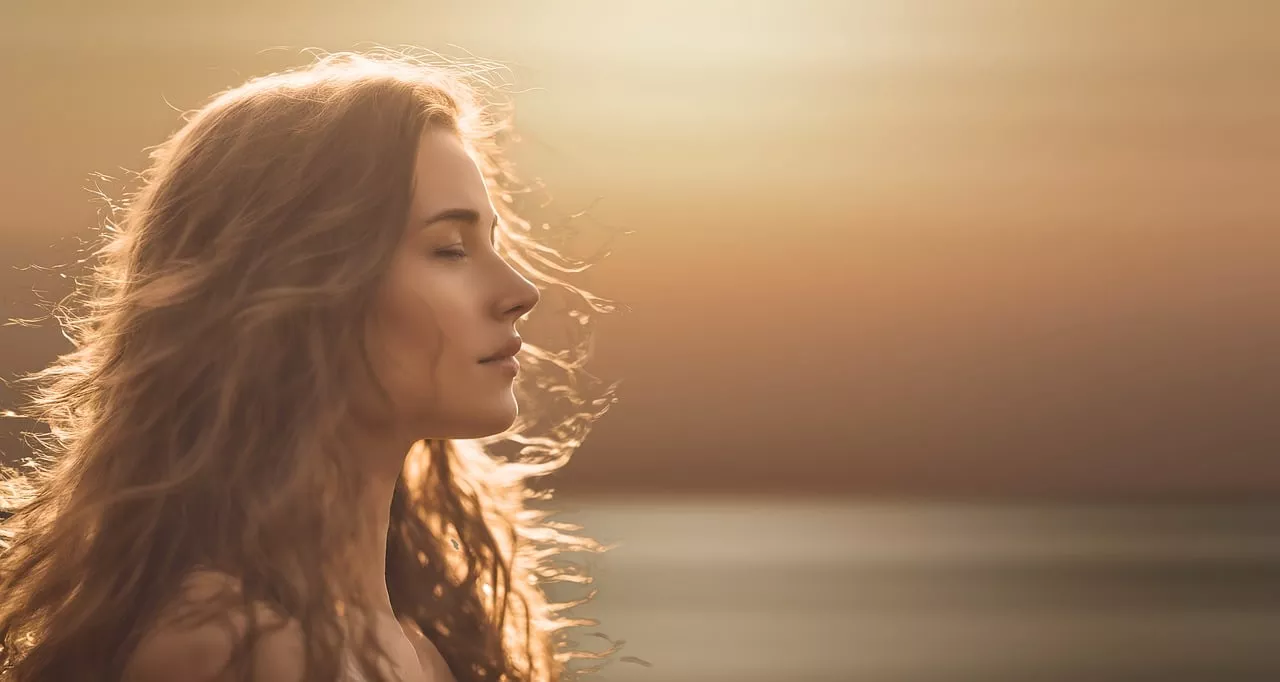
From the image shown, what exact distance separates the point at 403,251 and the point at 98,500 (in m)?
0.49

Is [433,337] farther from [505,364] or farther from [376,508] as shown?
[376,508]

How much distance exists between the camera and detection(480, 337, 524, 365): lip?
1.89 m

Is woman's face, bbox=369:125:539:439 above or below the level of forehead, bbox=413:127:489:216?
below

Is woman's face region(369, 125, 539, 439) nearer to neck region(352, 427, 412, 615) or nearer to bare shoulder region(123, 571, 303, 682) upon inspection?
neck region(352, 427, 412, 615)

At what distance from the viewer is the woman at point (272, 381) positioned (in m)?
1.71

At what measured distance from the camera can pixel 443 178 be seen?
6.22 feet

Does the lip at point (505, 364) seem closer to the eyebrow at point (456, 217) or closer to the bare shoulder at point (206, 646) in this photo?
the eyebrow at point (456, 217)

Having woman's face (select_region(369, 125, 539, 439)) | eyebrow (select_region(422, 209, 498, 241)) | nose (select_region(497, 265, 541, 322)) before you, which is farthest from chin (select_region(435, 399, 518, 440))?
eyebrow (select_region(422, 209, 498, 241))

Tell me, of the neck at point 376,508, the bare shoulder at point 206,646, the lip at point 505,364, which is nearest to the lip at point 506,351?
the lip at point 505,364

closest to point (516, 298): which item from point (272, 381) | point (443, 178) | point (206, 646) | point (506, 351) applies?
point (506, 351)

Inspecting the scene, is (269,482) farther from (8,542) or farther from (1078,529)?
(1078,529)

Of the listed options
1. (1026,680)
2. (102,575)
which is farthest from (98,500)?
(1026,680)

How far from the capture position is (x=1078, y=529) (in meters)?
73.6

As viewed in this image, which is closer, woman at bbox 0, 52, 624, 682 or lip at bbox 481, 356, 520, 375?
woman at bbox 0, 52, 624, 682
